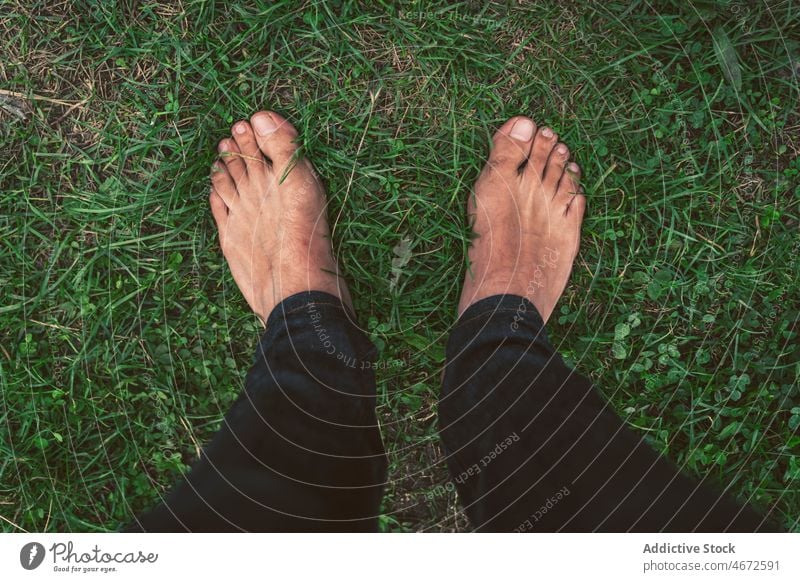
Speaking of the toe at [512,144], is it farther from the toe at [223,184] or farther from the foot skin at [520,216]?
the toe at [223,184]

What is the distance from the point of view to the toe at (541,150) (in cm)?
121

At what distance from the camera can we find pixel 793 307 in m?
1.21

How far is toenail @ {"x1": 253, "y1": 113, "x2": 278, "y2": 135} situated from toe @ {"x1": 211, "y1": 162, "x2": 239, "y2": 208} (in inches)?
5.0

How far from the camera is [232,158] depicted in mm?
1217

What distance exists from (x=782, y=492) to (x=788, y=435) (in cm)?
13

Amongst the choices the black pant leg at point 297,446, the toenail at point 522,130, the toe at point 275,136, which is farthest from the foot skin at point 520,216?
the toe at point 275,136

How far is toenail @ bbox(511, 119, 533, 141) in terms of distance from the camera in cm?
120

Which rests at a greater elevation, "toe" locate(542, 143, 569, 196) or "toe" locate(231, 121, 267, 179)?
"toe" locate(542, 143, 569, 196)

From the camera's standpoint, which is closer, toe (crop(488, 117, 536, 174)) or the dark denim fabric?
the dark denim fabric

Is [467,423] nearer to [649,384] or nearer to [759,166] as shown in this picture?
[649,384]

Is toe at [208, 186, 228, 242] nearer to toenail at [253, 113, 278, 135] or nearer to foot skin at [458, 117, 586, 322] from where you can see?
toenail at [253, 113, 278, 135]
